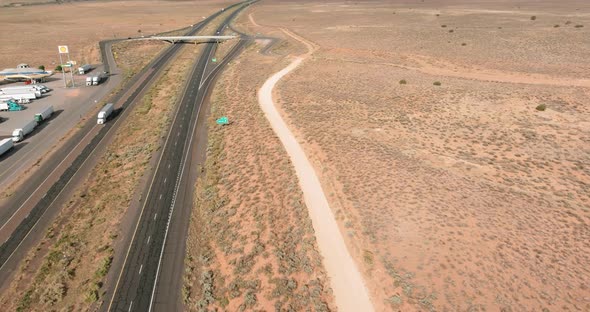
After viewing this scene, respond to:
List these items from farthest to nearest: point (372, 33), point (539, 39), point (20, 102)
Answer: point (372, 33)
point (539, 39)
point (20, 102)

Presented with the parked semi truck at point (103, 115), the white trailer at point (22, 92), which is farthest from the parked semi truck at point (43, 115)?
the white trailer at point (22, 92)

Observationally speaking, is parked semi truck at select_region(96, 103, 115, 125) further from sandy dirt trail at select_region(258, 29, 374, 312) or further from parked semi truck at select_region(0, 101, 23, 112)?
sandy dirt trail at select_region(258, 29, 374, 312)

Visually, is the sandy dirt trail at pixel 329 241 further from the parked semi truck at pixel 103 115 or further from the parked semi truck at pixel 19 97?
the parked semi truck at pixel 19 97

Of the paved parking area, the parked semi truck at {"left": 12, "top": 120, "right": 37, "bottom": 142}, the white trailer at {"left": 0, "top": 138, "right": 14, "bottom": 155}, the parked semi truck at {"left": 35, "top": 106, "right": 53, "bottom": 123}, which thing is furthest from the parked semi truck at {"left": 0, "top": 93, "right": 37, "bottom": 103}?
the white trailer at {"left": 0, "top": 138, "right": 14, "bottom": 155}

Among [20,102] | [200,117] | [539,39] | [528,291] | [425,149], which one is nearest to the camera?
[528,291]

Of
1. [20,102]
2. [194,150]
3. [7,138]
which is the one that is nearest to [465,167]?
[194,150]

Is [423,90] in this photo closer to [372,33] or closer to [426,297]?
[426,297]
